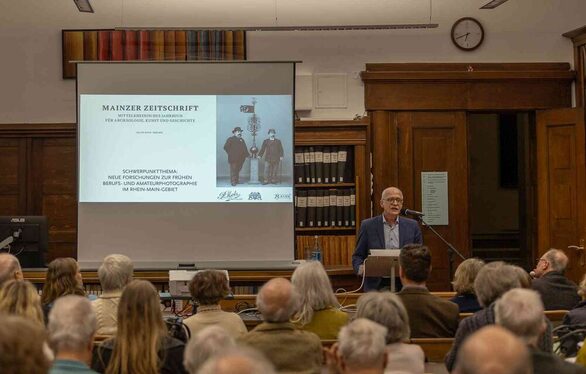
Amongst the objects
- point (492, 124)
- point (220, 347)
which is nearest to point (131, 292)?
point (220, 347)

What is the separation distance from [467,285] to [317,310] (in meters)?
1.08

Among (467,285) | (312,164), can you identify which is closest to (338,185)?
(312,164)

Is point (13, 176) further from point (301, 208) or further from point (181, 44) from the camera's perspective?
point (301, 208)

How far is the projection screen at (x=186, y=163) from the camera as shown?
8.07m

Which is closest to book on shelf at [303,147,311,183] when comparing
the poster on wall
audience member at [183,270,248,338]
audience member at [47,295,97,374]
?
the poster on wall

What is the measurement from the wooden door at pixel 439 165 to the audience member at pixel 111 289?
16.6ft

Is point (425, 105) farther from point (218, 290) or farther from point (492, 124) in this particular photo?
point (218, 290)

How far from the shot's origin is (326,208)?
948 centimetres

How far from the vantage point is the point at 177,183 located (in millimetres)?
8117

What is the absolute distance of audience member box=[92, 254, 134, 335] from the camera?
489 cm

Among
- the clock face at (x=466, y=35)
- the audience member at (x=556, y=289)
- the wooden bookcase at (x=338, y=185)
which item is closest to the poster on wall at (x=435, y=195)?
the wooden bookcase at (x=338, y=185)

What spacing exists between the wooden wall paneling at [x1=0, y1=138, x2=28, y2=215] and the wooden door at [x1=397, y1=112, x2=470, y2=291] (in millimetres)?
4215

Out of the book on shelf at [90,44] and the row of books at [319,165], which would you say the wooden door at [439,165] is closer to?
the row of books at [319,165]

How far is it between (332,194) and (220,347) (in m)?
6.69
